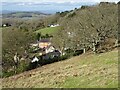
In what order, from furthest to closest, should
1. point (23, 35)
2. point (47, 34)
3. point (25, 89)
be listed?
point (47, 34)
point (23, 35)
point (25, 89)

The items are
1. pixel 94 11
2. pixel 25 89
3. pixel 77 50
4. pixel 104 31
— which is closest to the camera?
pixel 25 89

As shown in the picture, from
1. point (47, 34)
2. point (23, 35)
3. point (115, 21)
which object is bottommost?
point (47, 34)

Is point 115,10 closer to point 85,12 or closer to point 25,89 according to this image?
point 85,12

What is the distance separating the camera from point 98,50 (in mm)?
36688

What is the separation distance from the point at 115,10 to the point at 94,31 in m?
4.59

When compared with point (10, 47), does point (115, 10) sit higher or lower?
higher

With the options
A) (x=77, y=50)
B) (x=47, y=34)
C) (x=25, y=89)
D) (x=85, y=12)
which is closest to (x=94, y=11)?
(x=85, y=12)

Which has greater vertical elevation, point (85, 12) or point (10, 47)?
point (85, 12)

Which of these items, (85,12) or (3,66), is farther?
(3,66)

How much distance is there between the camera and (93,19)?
35156mm

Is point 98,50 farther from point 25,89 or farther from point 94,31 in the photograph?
point 25,89

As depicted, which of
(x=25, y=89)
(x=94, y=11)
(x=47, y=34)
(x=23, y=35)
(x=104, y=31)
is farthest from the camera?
(x=47, y=34)

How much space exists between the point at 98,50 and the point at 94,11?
5.27 meters

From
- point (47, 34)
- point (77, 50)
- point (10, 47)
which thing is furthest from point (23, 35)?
point (47, 34)
